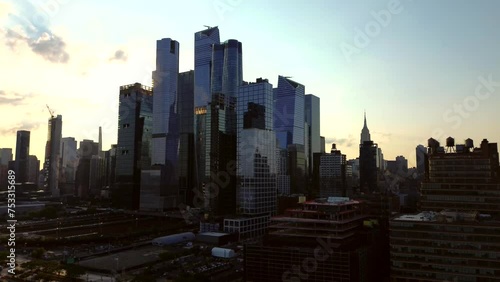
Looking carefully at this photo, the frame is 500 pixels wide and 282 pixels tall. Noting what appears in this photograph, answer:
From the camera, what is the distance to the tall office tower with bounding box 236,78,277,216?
163 m

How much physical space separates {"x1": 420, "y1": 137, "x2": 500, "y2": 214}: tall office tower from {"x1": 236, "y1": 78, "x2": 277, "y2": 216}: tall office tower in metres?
65.5

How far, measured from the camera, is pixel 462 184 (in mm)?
130625

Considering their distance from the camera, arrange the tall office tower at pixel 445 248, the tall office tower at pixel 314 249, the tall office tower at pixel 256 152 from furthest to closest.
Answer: the tall office tower at pixel 256 152 → the tall office tower at pixel 314 249 → the tall office tower at pixel 445 248

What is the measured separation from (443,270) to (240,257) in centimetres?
6511

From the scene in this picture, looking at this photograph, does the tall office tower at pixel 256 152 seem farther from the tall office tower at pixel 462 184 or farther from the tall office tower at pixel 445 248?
the tall office tower at pixel 445 248

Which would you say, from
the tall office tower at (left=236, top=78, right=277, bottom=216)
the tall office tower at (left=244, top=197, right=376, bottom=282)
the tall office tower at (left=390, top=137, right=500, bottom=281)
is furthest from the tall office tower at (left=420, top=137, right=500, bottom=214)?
the tall office tower at (left=236, top=78, right=277, bottom=216)

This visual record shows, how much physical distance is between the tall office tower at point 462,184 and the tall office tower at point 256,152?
65546mm

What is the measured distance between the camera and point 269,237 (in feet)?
310

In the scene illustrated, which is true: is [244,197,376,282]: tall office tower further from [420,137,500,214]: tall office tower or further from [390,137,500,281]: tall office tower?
[420,137,500,214]: tall office tower

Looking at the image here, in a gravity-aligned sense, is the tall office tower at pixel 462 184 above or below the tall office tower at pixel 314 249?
above

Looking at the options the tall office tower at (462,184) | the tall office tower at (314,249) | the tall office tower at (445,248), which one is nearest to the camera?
the tall office tower at (445,248)

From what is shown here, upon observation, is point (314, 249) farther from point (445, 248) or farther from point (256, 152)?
point (256, 152)

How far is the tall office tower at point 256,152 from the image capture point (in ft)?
536

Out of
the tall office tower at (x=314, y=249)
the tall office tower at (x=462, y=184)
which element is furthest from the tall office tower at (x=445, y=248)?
the tall office tower at (x=462, y=184)
